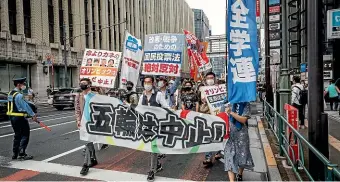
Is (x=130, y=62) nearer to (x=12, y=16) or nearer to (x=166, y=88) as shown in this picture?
(x=166, y=88)

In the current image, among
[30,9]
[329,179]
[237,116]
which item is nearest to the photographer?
[329,179]

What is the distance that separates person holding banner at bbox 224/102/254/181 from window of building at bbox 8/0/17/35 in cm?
2788

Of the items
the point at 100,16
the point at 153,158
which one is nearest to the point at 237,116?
the point at 153,158

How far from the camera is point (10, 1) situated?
2744 centimetres

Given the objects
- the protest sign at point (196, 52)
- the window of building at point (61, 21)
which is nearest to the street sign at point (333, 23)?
the protest sign at point (196, 52)

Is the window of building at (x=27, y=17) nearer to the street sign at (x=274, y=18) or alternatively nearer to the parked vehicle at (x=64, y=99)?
the parked vehicle at (x=64, y=99)

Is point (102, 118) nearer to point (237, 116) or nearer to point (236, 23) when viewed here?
point (237, 116)

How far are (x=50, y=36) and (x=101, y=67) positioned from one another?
25996 mm

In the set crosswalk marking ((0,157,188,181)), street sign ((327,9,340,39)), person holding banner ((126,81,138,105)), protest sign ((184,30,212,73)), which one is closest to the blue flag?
street sign ((327,9,340,39))

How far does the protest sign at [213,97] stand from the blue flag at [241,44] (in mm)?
1511

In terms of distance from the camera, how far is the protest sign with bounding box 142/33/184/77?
866cm

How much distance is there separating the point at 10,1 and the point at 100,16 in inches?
648

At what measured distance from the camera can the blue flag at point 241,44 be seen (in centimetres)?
486

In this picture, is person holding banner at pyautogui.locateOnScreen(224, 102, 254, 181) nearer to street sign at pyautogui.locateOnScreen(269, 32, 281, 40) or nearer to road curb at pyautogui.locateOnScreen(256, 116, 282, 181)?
road curb at pyautogui.locateOnScreen(256, 116, 282, 181)
